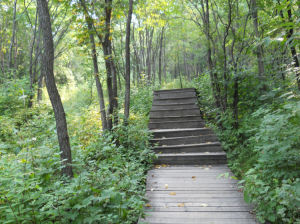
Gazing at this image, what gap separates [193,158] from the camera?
16.7ft

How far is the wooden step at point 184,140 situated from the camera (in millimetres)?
5767

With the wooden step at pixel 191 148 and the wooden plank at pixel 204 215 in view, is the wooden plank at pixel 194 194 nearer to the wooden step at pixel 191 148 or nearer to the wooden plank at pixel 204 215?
the wooden plank at pixel 204 215

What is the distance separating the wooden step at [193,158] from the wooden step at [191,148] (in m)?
0.24

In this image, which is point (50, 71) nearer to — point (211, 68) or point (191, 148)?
point (191, 148)

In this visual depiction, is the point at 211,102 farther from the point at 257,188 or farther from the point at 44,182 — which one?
the point at 44,182

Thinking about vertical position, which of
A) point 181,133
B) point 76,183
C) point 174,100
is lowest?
point 181,133

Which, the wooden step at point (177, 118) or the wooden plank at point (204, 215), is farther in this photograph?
the wooden step at point (177, 118)

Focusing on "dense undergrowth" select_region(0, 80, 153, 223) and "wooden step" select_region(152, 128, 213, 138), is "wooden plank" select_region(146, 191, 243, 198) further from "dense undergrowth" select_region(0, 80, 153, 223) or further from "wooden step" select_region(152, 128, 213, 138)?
"wooden step" select_region(152, 128, 213, 138)

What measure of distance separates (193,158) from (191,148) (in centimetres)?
45

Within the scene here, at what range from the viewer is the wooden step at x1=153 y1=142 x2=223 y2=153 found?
537cm

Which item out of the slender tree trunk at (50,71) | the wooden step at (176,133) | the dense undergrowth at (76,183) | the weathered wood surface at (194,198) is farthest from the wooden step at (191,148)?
the slender tree trunk at (50,71)

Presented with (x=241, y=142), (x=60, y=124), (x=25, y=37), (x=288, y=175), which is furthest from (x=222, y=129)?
(x=25, y=37)

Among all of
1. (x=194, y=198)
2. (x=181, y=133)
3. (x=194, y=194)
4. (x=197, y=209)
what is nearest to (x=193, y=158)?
(x=181, y=133)

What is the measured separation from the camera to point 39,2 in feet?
9.86
